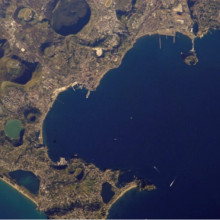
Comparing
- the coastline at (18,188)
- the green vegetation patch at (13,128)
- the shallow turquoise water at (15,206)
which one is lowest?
the shallow turquoise water at (15,206)

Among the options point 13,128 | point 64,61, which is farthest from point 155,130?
point 13,128

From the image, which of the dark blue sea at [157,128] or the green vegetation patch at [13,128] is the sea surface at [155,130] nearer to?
the dark blue sea at [157,128]

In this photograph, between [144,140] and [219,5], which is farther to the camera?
[219,5]

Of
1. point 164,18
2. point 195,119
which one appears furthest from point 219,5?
point 195,119

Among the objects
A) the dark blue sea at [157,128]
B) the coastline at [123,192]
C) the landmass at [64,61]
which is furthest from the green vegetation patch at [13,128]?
the coastline at [123,192]

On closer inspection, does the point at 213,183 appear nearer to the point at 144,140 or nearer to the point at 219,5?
Result: the point at 144,140

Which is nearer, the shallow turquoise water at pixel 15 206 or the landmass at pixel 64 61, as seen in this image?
the landmass at pixel 64 61
